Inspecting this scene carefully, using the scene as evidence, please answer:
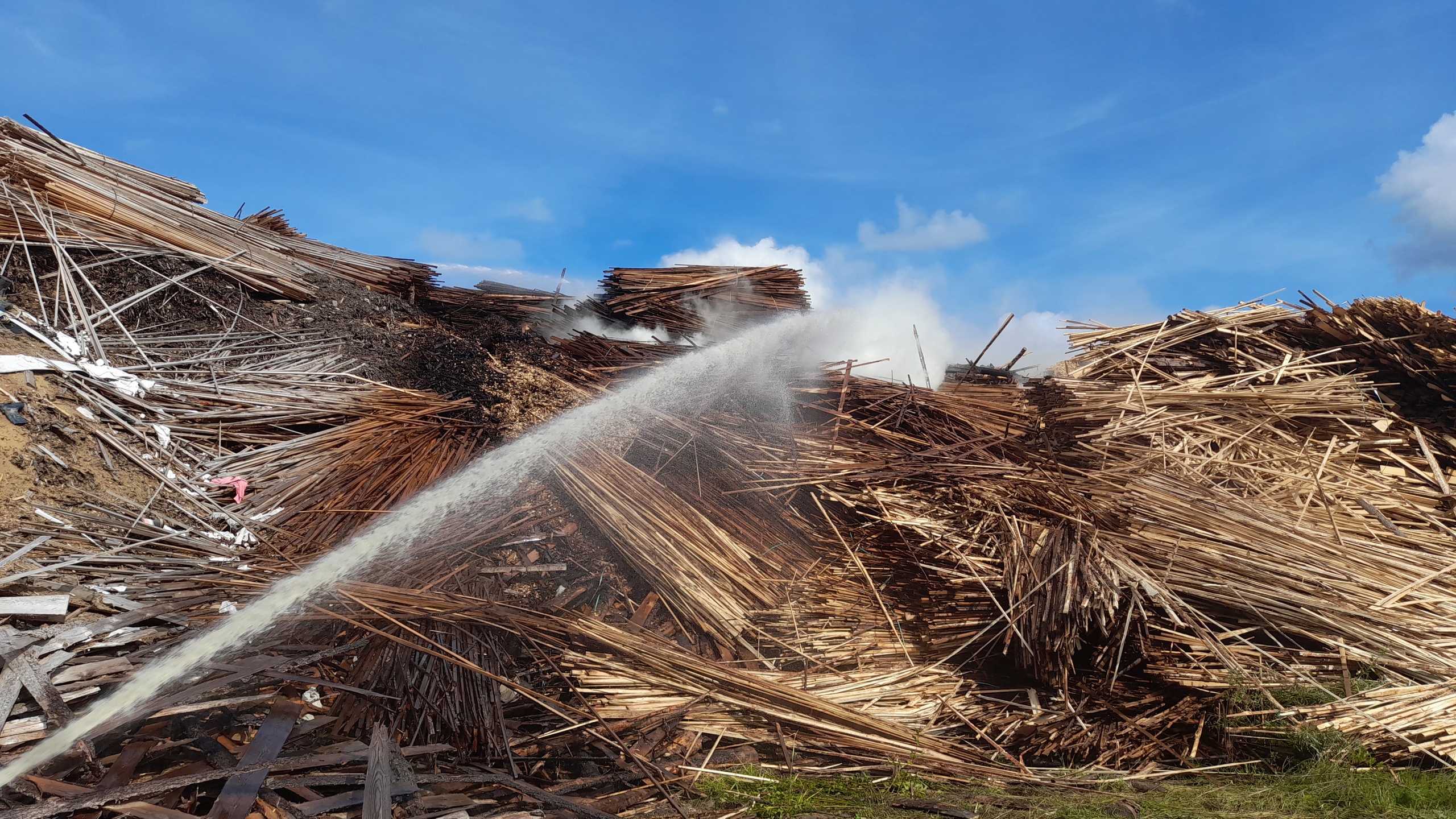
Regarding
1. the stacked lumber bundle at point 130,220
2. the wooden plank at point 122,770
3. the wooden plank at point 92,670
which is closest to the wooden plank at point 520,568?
the wooden plank at point 92,670

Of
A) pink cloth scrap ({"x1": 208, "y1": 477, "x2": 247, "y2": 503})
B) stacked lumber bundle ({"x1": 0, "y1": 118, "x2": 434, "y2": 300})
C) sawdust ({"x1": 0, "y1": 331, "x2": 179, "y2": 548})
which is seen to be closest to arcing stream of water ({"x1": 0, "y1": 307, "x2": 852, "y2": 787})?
pink cloth scrap ({"x1": 208, "y1": 477, "x2": 247, "y2": 503})

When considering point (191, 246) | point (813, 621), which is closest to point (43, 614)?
point (813, 621)

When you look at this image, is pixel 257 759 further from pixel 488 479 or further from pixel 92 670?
pixel 488 479

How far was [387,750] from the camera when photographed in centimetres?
418

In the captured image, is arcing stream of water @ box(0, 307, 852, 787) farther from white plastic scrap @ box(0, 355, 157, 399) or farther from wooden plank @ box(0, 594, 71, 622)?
white plastic scrap @ box(0, 355, 157, 399)

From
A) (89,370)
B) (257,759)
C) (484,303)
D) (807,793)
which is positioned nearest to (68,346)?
(89,370)

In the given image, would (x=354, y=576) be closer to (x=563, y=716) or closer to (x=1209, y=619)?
(x=563, y=716)

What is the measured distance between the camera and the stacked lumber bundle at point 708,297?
10.8 m

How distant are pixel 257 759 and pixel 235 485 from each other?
3.55 m

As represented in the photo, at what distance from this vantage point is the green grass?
14.3 ft

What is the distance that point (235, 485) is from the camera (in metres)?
6.78

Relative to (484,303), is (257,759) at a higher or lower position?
lower

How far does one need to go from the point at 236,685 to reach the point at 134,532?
2.21m

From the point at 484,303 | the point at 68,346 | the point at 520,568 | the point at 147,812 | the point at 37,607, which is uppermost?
the point at 484,303
